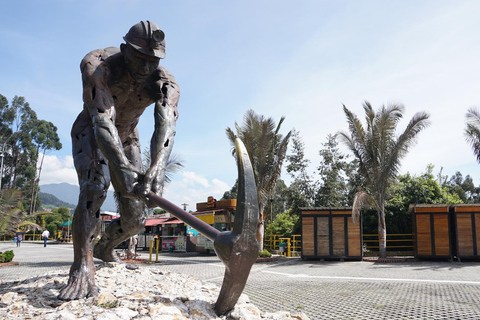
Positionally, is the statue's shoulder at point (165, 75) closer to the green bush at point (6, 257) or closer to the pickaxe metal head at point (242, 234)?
the pickaxe metal head at point (242, 234)

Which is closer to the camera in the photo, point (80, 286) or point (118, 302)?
point (118, 302)

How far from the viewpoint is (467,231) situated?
13.3 meters

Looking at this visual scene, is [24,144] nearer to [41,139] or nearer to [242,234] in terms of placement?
[41,139]

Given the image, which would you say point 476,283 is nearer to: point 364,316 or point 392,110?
point 364,316

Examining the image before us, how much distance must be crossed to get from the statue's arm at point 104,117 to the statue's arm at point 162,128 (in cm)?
17

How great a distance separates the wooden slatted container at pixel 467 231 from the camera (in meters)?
13.1

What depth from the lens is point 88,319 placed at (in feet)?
8.25

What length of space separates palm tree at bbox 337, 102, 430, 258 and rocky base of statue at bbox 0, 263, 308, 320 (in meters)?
11.8

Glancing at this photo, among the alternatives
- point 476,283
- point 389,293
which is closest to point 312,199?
point 476,283

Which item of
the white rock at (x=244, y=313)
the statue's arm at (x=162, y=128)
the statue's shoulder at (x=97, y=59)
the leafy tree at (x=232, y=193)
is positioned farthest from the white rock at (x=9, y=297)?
the leafy tree at (x=232, y=193)

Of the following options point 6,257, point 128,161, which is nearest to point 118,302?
point 128,161

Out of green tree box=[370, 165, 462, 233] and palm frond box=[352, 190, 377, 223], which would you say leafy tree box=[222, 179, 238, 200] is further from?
palm frond box=[352, 190, 377, 223]

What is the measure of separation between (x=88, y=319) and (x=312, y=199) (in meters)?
18.0

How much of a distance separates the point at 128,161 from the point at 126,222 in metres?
1.07
